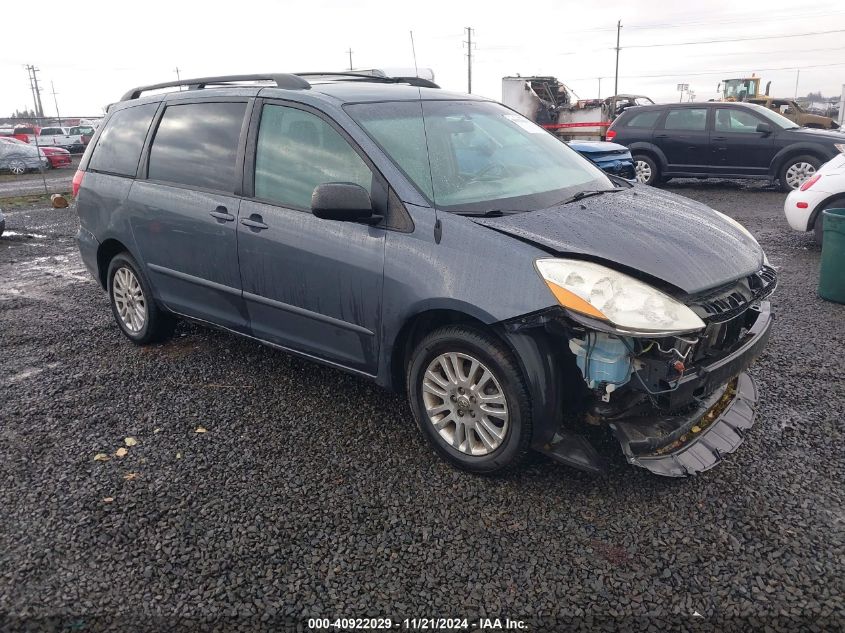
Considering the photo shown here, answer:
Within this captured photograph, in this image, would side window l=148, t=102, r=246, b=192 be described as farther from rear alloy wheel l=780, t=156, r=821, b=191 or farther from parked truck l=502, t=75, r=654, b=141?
parked truck l=502, t=75, r=654, b=141

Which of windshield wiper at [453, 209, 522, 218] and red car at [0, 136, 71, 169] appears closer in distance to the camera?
windshield wiper at [453, 209, 522, 218]

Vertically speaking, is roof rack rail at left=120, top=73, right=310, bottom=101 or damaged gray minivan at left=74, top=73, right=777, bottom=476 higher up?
roof rack rail at left=120, top=73, right=310, bottom=101

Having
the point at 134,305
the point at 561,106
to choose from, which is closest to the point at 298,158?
the point at 134,305

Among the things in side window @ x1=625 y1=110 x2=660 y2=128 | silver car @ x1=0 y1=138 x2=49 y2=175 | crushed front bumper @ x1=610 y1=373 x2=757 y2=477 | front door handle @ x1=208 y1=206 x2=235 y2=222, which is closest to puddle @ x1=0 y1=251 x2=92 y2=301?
front door handle @ x1=208 y1=206 x2=235 y2=222

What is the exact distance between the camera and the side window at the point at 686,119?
1271 cm

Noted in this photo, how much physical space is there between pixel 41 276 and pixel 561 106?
18.5 meters

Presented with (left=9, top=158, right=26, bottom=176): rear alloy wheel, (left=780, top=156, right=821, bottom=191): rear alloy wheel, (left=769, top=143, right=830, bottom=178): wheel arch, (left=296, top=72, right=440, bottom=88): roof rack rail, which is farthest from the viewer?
(left=9, top=158, right=26, bottom=176): rear alloy wheel

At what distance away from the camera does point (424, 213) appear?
124 inches

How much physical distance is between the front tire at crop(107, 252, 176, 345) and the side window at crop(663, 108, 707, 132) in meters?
11.2

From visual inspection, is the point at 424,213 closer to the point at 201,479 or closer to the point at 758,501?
the point at 201,479

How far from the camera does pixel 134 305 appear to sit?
501 cm

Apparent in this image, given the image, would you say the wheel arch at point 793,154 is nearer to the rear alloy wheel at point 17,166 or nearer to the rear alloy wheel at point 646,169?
the rear alloy wheel at point 646,169

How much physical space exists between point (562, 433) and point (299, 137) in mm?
2178

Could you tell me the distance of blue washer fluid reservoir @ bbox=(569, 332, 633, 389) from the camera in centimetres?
271
